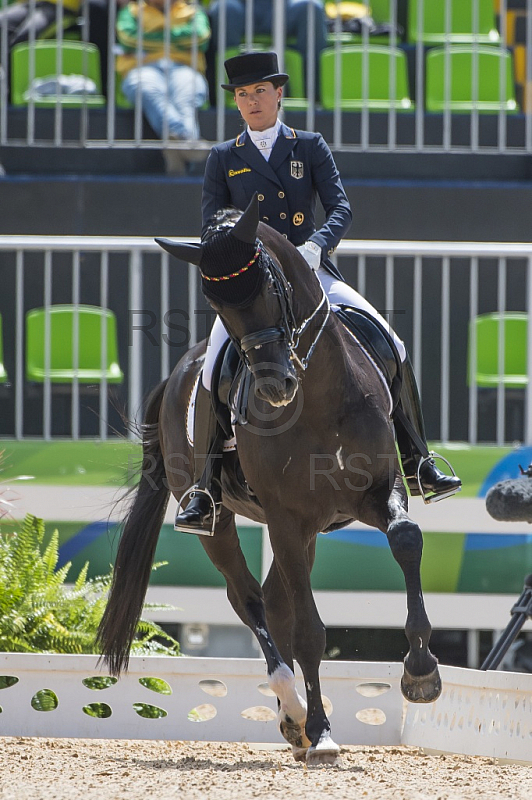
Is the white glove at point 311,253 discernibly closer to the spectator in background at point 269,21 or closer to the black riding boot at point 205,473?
the black riding boot at point 205,473

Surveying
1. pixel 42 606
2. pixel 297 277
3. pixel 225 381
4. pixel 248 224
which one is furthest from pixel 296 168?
pixel 42 606

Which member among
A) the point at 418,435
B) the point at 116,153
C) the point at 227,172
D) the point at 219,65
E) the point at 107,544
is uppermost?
the point at 219,65

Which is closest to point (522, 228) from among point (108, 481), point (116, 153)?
point (116, 153)

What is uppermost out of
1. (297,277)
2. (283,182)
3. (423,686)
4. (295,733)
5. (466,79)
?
(466,79)

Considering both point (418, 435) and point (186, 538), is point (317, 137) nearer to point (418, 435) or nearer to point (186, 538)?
point (418, 435)

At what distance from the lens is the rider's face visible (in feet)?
16.0

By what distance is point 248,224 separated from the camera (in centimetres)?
387

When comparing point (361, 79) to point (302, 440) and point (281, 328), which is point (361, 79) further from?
point (281, 328)

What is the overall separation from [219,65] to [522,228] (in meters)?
2.94

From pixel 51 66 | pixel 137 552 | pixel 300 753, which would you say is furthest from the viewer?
pixel 51 66

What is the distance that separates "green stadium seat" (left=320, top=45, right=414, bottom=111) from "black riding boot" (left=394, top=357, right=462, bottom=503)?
16.1 feet

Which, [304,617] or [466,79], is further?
[466,79]

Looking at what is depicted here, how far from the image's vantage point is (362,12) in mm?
10055

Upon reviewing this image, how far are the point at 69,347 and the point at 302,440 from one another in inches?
136
